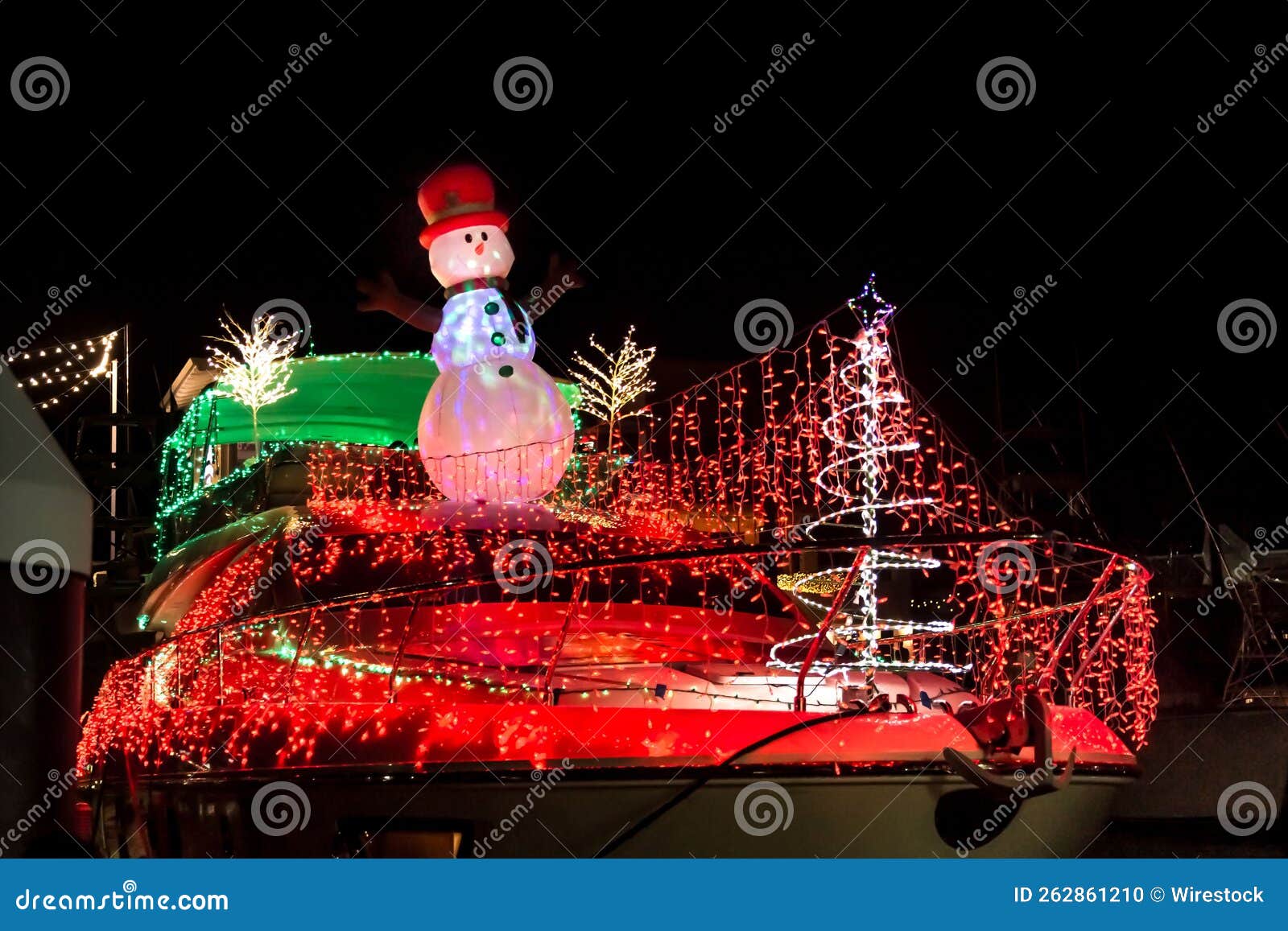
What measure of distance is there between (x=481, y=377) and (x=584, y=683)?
2.84 metres

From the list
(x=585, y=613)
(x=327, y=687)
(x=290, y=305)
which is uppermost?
(x=290, y=305)

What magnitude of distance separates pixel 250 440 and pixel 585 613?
6335 mm

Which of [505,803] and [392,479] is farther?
[392,479]

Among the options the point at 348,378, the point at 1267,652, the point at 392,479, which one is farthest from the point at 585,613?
the point at 1267,652

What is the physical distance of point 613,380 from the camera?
16.8 metres

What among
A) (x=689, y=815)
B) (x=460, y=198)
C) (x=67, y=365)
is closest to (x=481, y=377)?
(x=460, y=198)

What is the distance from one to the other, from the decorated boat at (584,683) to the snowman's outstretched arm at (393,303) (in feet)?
3.21

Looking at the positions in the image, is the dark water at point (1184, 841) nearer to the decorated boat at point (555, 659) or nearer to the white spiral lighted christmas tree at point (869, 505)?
the decorated boat at point (555, 659)

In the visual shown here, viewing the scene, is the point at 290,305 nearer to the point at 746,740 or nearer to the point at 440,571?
the point at 440,571

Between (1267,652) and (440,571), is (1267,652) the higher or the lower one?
the higher one

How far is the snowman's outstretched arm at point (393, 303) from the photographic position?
32.4 ft

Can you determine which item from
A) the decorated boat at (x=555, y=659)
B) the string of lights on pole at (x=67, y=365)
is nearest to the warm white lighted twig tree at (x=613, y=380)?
the decorated boat at (x=555, y=659)

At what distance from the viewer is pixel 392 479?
33.3 ft

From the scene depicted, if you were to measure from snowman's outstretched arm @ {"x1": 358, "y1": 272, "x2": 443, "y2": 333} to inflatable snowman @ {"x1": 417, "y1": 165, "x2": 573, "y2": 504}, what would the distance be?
484 mm
